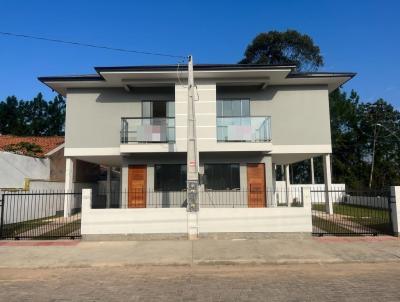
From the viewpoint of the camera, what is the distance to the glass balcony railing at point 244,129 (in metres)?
16.5

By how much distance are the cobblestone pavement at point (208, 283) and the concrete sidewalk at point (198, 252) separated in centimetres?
45

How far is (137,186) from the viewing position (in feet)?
57.0

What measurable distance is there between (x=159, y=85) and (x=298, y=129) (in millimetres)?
7439

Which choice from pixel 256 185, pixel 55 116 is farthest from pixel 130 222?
pixel 55 116

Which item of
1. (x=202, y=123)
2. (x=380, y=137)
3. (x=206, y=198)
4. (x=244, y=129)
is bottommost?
(x=206, y=198)

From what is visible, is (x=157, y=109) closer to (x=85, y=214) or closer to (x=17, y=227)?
(x=85, y=214)

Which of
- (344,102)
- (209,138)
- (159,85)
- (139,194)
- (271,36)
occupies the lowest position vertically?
(139,194)

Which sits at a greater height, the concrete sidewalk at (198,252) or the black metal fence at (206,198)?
the black metal fence at (206,198)

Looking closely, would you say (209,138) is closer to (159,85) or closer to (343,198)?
(159,85)

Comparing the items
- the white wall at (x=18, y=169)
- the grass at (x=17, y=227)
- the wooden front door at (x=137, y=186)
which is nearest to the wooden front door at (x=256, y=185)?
the wooden front door at (x=137, y=186)

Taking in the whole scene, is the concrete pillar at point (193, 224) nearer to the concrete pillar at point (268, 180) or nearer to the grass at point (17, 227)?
the concrete pillar at point (268, 180)

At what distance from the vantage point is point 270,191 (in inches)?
654

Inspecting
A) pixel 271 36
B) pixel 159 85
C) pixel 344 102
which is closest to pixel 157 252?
pixel 159 85

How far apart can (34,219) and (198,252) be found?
1154 centimetres
